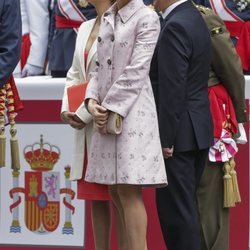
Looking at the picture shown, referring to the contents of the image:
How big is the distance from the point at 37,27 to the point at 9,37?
3.72 feet

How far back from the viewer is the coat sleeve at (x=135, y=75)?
193 inches

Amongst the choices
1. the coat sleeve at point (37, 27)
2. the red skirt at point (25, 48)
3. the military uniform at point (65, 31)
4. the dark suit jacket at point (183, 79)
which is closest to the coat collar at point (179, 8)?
the dark suit jacket at point (183, 79)

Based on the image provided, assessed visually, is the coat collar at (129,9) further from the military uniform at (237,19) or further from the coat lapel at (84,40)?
the military uniform at (237,19)

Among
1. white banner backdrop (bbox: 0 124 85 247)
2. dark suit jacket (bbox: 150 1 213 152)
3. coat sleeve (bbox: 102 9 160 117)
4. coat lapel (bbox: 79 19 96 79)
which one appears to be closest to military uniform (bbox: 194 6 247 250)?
dark suit jacket (bbox: 150 1 213 152)

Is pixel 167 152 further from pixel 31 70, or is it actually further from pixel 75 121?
pixel 31 70

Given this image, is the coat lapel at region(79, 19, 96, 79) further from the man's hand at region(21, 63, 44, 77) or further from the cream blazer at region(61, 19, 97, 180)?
the man's hand at region(21, 63, 44, 77)

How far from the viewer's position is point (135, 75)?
4.92 meters

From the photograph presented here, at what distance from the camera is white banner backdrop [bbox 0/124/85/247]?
246 inches

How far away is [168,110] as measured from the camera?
5133mm

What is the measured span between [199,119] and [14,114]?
1076mm

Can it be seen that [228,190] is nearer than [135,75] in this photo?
No

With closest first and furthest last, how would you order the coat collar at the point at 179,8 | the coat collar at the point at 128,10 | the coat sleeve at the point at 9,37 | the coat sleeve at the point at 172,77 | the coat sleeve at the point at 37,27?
the coat collar at the point at 128,10, the coat sleeve at the point at 172,77, the coat collar at the point at 179,8, the coat sleeve at the point at 9,37, the coat sleeve at the point at 37,27

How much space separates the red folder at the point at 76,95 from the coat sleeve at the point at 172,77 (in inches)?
16.6

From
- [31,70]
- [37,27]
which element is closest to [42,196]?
[31,70]
